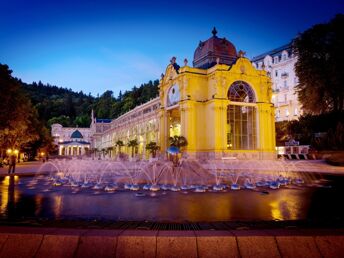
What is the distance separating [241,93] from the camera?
146ft

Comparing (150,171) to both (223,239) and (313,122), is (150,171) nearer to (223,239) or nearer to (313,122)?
(223,239)

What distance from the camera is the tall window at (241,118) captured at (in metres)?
43.3

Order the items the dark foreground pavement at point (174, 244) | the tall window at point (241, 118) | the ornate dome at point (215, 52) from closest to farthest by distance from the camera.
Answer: the dark foreground pavement at point (174, 244)
the tall window at point (241, 118)
the ornate dome at point (215, 52)

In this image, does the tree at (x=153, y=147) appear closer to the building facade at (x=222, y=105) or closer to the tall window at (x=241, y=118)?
the building facade at (x=222, y=105)

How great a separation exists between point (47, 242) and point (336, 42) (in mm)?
46365

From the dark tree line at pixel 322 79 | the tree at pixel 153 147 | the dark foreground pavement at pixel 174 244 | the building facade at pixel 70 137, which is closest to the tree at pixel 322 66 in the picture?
the dark tree line at pixel 322 79

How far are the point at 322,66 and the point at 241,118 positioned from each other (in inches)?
531

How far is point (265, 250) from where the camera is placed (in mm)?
4355

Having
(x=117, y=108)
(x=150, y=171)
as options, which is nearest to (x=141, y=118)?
(x=150, y=171)

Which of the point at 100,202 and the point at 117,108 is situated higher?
the point at 117,108

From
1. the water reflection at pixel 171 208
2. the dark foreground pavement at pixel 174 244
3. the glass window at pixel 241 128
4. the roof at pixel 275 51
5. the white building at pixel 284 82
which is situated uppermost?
the roof at pixel 275 51

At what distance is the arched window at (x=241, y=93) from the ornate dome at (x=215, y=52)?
5475 millimetres

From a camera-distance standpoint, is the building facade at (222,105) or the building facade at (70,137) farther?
the building facade at (70,137)

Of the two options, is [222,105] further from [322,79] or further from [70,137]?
[70,137]
